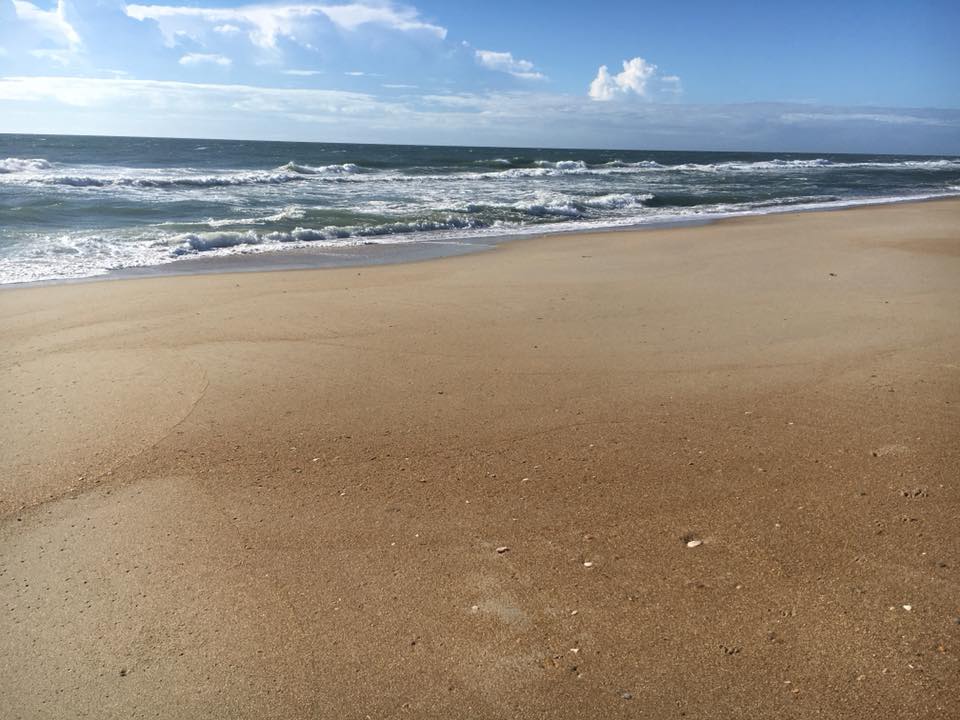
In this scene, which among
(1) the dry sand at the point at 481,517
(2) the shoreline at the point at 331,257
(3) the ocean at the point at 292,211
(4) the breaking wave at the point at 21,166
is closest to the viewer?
(1) the dry sand at the point at 481,517

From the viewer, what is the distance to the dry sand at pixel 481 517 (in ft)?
7.88

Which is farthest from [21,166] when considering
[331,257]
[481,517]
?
[481,517]

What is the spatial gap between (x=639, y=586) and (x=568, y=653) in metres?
0.49

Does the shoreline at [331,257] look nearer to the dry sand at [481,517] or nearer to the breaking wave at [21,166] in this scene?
the dry sand at [481,517]

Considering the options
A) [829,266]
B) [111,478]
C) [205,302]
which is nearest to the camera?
[111,478]

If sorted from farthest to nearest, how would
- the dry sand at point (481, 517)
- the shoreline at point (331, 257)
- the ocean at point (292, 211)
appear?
the ocean at point (292, 211) < the shoreline at point (331, 257) < the dry sand at point (481, 517)

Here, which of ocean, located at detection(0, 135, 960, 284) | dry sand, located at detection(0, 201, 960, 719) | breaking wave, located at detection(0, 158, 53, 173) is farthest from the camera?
breaking wave, located at detection(0, 158, 53, 173)

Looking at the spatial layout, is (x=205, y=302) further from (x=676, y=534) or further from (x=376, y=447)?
(x=676, y=534)

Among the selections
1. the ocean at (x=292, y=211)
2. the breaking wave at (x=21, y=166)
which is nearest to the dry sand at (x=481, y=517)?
the ocean at (x=292, y=211)

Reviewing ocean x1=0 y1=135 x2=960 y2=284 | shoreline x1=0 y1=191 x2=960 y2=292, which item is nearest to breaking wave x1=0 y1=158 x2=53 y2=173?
ocean x1=0 y1=135 x2=960 y2=284

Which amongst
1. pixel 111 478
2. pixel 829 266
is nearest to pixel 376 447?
pixel 111 478

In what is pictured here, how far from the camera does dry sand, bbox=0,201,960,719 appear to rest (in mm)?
2400

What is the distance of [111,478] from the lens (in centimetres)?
372

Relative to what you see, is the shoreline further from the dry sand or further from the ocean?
the dry sand
